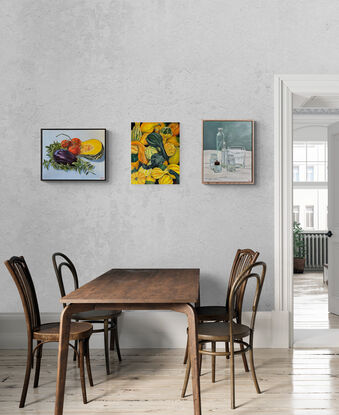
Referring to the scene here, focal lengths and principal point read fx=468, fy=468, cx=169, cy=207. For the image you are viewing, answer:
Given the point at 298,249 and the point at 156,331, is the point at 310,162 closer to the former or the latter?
the point at 298,249

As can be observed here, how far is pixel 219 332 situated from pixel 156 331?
1363 mm

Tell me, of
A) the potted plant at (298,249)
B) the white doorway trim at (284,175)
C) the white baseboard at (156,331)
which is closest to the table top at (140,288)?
the white baseboard at (156,331)

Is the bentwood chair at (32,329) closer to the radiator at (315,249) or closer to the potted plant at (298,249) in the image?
the potted plant at (298,249)

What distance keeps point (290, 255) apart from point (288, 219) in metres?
0.32

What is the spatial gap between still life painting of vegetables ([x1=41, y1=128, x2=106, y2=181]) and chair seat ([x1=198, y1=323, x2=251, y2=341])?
→ 1.78 m

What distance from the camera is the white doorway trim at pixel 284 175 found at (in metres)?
4.17

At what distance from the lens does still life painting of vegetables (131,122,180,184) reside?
13.8 feet

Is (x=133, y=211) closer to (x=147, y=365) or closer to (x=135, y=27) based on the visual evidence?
(x=147, y=365)

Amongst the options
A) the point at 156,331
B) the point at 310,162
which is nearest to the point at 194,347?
the point at 156,331

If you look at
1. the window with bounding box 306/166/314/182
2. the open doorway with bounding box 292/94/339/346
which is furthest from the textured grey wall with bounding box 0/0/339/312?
the window with bounding box 306/166/314/182

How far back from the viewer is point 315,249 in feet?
32.4

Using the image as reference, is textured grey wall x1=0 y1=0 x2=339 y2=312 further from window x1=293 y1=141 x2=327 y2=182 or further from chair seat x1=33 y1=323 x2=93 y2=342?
window x1=293 y1=141 x2=327 y2=182

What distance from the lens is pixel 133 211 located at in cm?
424

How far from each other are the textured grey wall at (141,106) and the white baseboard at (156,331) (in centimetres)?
16
